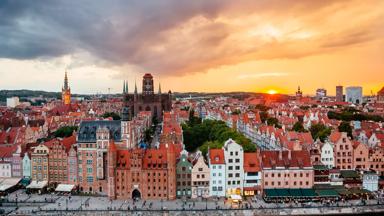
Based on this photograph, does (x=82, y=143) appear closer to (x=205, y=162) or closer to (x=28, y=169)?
(x=28, y=169)

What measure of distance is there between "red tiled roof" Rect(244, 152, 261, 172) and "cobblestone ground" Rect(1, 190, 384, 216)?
590cm

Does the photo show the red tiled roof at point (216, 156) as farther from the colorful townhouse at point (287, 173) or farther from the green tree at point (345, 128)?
the green tree at point (345, 128)

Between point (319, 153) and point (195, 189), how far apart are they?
87.3ft

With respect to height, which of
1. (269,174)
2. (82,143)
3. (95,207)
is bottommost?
(95,207)

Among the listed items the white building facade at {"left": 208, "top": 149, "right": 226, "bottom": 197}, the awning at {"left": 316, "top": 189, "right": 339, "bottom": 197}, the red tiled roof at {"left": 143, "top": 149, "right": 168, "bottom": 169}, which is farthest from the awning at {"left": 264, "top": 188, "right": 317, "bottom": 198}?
the red tiled roof at {"left": 143, "top": 149, "right": 168, "bottom": 169}

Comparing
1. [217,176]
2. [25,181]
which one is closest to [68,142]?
[25,181]

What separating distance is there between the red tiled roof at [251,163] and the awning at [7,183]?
46.6 m

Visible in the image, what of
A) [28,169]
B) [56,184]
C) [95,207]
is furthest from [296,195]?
[28,169]

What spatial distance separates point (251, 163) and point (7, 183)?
49.4 m

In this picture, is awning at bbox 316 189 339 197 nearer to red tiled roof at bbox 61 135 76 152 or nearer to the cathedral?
red tiled roof at bbox 61 135 76 152

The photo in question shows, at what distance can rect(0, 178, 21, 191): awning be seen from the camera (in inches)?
3044

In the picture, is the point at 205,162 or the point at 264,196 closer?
the point at 264,196

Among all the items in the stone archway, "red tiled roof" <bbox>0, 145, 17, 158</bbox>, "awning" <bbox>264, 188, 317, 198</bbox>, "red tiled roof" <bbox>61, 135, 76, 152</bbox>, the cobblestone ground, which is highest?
"red tiled roof" <bbox>61, 135, 76, 152</bbox>

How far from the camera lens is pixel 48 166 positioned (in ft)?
263
